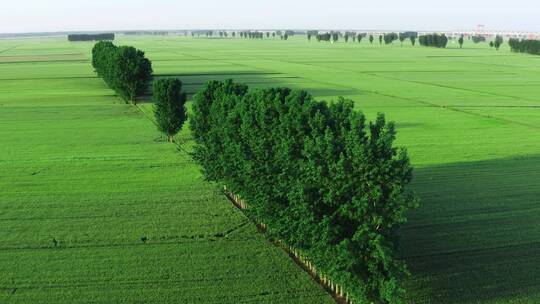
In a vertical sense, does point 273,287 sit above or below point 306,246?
below

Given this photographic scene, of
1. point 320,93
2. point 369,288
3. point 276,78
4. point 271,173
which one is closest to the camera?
point 369,288

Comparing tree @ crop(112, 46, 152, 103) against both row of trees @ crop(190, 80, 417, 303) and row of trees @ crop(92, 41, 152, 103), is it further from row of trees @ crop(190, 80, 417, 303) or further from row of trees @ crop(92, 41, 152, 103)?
row of trees @ crop(190, 80, 417, 303)

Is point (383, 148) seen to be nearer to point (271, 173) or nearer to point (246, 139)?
point (271, 173)

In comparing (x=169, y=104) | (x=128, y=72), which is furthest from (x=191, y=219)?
(x=128, y=72)

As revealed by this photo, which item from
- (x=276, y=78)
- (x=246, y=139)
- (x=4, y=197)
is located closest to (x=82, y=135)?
(x=4, y=197)

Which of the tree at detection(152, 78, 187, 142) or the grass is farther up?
the tree at detection(152, 78, 187, 142)

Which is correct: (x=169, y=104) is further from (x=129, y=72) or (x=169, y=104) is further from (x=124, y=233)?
(x=129, y=72)

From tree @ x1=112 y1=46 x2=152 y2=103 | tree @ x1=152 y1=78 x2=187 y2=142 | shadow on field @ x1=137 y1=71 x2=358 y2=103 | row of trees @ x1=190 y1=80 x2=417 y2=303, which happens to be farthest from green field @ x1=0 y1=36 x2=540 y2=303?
shadow on field @ x1=137 y1=71 x2=358 y2=103
